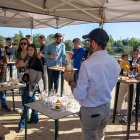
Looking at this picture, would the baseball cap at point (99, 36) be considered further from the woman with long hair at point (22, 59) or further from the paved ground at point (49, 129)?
the woman with long hair at point (22, 59)

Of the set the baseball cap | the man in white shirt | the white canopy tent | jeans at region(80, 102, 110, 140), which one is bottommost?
jeans at region(80, 102, 110, 140)

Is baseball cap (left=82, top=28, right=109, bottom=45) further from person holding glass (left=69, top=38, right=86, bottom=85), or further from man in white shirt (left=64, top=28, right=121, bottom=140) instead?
person holding glass (left=69, top=38, right=86, bottom=85)

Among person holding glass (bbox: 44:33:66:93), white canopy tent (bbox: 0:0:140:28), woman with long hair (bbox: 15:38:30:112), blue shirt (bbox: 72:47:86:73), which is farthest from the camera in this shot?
person holding glass (bbox: 44:33:66:93)

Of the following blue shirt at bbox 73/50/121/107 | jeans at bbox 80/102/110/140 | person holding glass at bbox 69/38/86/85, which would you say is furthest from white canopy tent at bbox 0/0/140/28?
jeans at bbox 80/102/110/140

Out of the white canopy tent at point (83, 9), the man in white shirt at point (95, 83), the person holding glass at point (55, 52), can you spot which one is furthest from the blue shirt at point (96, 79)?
the person holding glass at point (55, 52)

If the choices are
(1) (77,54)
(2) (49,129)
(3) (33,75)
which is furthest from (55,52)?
(2) (49,129)

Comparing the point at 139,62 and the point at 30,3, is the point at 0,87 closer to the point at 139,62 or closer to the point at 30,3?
the point at 30,3

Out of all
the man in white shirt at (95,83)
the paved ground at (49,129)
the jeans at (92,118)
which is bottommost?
the paved ground at (49,129)

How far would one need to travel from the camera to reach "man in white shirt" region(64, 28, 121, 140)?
5.01 ft

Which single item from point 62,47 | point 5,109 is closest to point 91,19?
point 62,47

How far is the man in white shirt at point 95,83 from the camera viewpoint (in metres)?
1.53

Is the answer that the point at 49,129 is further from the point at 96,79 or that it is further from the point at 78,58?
the point at 78,58

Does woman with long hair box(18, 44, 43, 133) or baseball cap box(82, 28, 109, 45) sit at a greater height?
baseball cap box(82, 28, 109, 45)

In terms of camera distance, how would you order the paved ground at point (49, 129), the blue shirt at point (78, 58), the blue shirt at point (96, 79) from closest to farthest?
1. the blue shirt at point (96, 79)
2. the paved ground at point (49, 129)
3. the blue shirt at point (78, 58)
